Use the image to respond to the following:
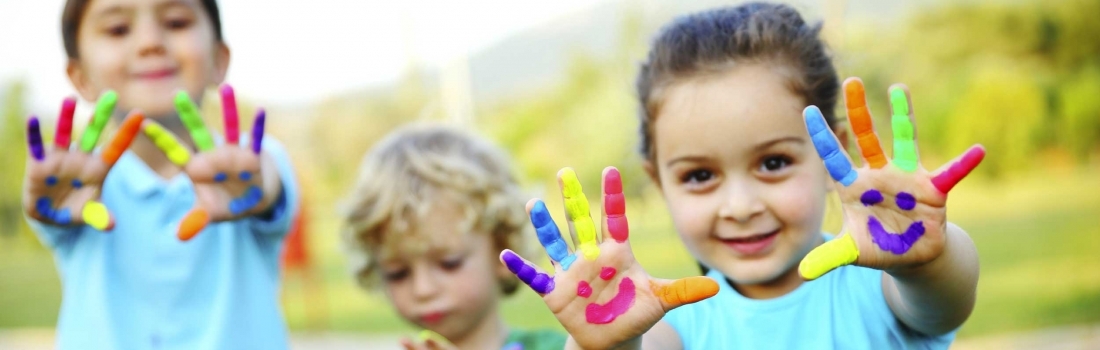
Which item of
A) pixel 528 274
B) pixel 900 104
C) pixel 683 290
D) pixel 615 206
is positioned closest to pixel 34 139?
pixel 528 274

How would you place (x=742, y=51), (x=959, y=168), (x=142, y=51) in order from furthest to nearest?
1. (x=142, y=51)
2. (x=742, y=51)
3. (x=959, y=168)

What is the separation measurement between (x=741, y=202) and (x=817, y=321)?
0.29m

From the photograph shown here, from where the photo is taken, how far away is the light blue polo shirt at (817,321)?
1.77 metres

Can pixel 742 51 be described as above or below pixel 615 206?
above

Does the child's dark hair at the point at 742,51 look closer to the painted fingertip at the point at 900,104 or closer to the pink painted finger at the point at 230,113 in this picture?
the painted fingertip at the point at 900,104

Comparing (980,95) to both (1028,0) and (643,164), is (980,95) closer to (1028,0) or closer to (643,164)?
(1028,0)

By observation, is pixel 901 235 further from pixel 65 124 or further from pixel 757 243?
pixel 65 124

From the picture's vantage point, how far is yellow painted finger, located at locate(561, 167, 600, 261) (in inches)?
61.4

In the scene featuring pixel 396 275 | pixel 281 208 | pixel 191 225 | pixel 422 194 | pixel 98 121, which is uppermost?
pixel 98 121

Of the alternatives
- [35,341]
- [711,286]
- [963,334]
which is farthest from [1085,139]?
[35,341]

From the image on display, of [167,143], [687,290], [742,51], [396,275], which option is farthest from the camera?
[396,275]

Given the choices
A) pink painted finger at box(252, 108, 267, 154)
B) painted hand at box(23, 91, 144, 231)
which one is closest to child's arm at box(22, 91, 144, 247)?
painted hand at box(23, 91, 144, 231)

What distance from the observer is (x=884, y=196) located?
1464mm

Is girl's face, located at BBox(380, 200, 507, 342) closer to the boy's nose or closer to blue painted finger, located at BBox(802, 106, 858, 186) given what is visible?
the boy's nose
